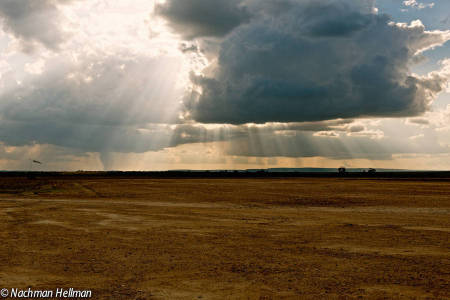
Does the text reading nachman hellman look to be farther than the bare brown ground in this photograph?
No

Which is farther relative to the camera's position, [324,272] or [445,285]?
[324,272]

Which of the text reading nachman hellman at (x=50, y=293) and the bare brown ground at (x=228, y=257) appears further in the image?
the bare brown ground at (x=228, y=257)

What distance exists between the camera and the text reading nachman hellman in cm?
863

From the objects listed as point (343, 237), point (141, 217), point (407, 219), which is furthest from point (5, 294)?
point (407, 219)

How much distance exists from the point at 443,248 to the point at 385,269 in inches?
172

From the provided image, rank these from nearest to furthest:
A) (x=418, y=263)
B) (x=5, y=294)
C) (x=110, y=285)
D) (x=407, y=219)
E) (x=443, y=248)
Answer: (x=5, y=294), (x=110, y=285), (x=418, y=263), (x=443, y=248), (x=407, y=219)

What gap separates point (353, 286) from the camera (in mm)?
9492

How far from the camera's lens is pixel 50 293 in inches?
347

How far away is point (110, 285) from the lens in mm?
9383

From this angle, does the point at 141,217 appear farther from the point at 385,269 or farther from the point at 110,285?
the point at 385,269

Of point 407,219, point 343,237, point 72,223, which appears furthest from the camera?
point 407,219

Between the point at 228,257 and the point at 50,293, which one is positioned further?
the point at 228,257

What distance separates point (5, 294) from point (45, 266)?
2.46 metres

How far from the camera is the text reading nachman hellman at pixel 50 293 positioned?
28.3 ft
